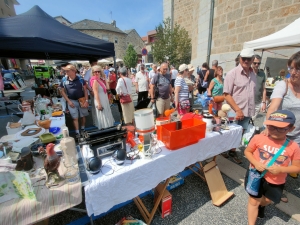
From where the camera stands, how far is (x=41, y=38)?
277cm

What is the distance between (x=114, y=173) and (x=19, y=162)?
2.56 feet

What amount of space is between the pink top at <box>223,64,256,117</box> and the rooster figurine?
2.27 m

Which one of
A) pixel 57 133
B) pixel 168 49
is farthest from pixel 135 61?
pixel 57 133

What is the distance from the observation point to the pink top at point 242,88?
2117mm

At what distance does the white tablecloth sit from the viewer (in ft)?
3.87

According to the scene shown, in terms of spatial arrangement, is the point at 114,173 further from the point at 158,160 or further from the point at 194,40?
the point at 194,40

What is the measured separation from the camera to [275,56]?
5375 millimetres

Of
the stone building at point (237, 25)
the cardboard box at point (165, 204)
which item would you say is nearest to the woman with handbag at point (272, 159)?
the cardboard box at point (165, 204)

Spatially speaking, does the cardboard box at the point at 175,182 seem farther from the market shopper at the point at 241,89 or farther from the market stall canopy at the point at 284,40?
the market stall canopy at the point at 284,40

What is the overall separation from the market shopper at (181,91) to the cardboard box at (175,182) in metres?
1.39

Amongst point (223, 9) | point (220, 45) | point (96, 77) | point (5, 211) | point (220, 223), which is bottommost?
point (220, 223)

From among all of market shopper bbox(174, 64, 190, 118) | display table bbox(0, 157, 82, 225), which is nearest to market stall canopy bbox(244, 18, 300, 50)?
market shopper bbox(174, 64, 190, 118)

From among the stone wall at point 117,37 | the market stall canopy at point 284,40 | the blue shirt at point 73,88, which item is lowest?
the blue shirt at point 73,88

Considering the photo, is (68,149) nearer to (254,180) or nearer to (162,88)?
(254,180)
